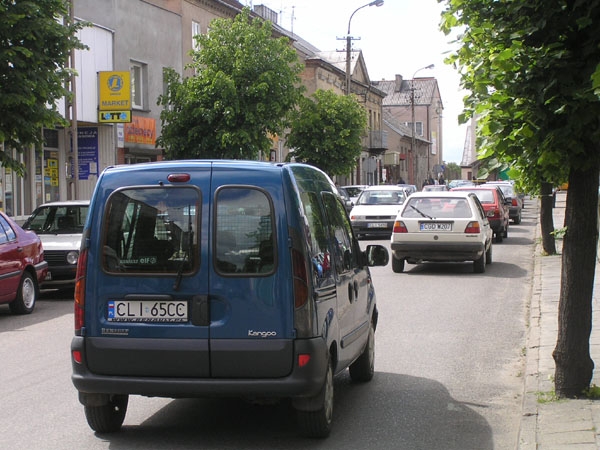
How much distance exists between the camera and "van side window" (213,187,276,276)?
5.86m

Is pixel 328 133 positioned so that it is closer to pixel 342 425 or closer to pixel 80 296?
pixel 342 425

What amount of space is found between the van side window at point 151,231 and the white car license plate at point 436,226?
1259 centimetres

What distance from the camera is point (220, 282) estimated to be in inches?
231

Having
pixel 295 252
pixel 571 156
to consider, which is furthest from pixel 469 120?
pixel 295 252

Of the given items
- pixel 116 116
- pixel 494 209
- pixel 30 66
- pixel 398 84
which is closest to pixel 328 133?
pixel 494 209

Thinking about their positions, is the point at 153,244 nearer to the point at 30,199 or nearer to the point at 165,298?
the point at 165,298

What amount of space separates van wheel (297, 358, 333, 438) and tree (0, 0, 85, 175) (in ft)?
36.7

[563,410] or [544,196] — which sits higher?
[544,196]

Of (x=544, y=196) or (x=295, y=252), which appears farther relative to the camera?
(x=544, y=196)

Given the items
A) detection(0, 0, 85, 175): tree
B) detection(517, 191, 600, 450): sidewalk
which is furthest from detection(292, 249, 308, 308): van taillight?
detection(0, 0, 85, 175): tree

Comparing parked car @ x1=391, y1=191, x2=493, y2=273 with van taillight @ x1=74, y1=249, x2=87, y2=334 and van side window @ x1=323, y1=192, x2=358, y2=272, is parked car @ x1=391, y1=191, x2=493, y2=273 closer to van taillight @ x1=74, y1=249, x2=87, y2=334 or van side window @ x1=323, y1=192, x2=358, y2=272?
van side window @ x1=323, y1=192, x2=358, y2=272

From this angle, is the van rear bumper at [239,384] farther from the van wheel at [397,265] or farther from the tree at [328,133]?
the tree at [328,133]

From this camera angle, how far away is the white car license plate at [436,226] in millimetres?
18078

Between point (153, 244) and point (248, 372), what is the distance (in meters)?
1.05
